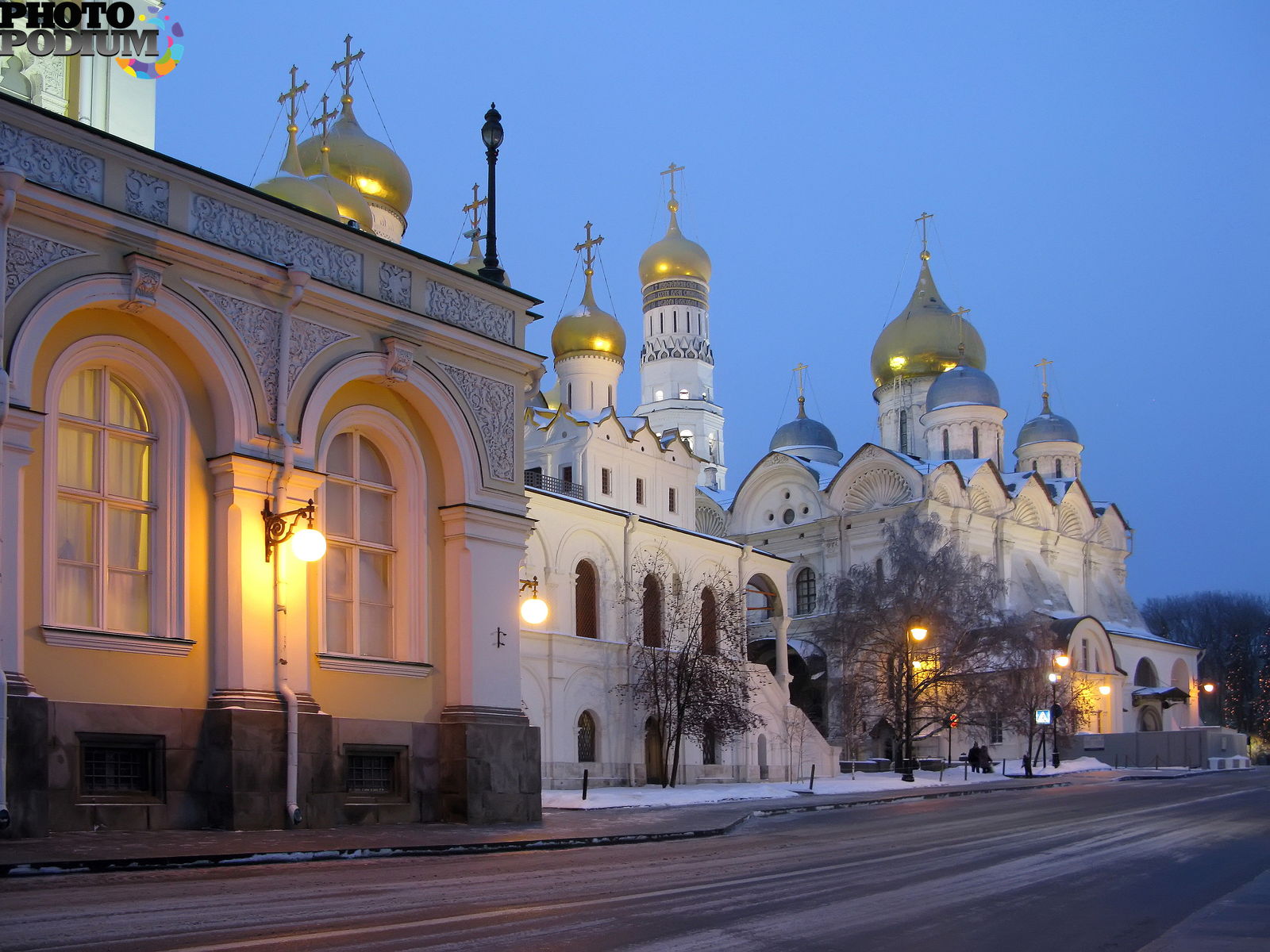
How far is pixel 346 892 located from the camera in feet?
29.1

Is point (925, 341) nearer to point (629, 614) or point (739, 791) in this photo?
point (629, 614)

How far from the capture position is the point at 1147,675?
70.9m

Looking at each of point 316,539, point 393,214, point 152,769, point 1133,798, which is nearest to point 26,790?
point 152,769

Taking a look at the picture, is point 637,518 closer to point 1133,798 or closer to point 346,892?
point 1133,798

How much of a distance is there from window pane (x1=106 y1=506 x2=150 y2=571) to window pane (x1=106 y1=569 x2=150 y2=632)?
106 mm

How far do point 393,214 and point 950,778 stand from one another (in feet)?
74.6

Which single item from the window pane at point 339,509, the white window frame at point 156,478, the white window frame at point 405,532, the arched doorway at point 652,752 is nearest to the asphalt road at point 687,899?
the white window frame at point 156,478

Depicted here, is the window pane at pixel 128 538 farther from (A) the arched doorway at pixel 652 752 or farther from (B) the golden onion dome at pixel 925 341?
(B) the golden onion dome at pixel 925 341

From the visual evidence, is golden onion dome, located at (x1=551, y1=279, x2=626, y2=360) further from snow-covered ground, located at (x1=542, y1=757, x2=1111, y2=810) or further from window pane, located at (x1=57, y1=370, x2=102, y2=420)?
window pane, located at (x1=57, y1=370, x2=102, y2=420)

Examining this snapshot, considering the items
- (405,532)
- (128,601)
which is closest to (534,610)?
(405,532)

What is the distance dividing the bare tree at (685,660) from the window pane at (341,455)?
74.3ft

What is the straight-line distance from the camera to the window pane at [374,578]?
17219mm

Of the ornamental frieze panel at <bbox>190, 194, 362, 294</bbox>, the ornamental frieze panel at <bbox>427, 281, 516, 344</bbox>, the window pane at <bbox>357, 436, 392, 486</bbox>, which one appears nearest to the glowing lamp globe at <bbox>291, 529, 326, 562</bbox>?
the window pane at <bbox>357, 436, 392, 486</bbox>

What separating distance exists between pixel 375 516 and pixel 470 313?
2.97m
